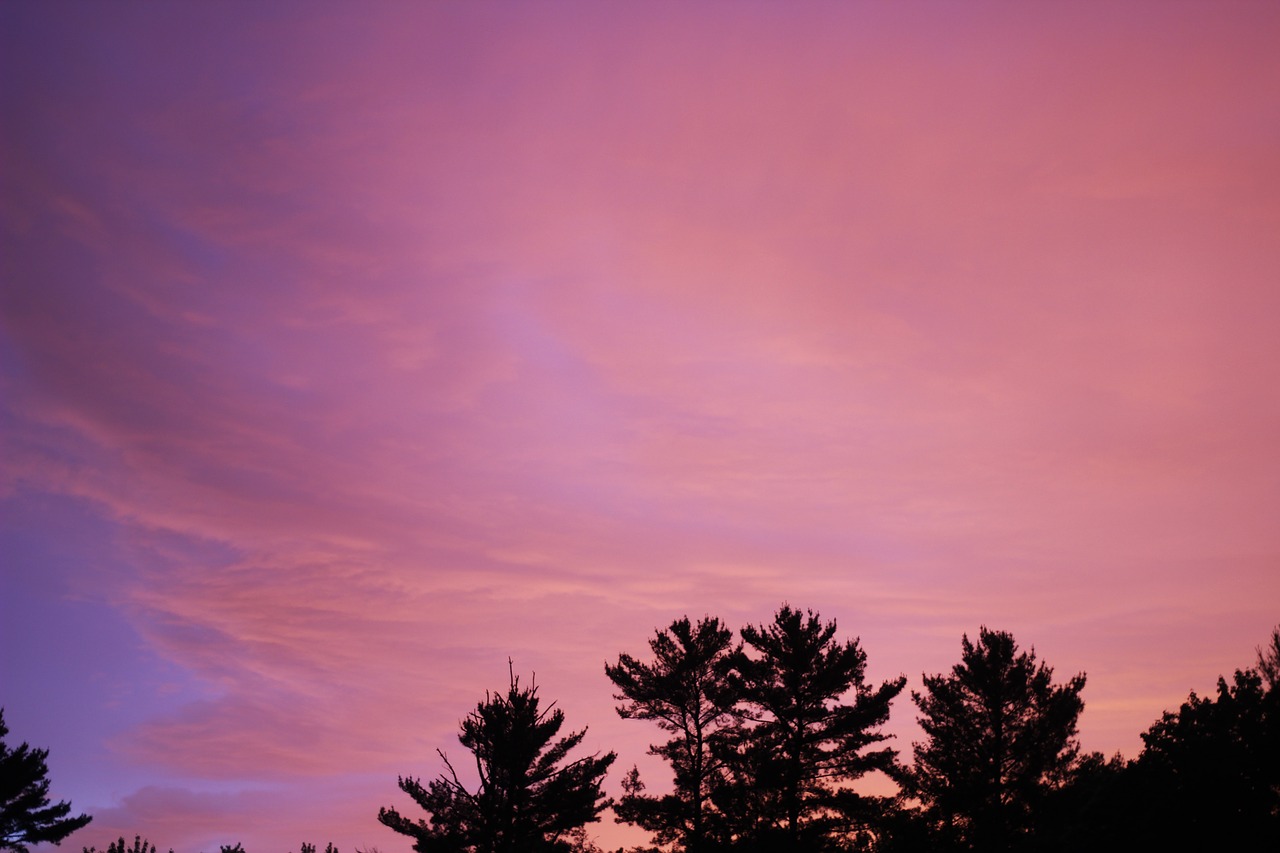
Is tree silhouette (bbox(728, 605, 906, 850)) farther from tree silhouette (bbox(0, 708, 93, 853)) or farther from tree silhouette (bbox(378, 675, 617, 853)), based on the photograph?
tree silhouette (bbox(0, 708, 93, 853))

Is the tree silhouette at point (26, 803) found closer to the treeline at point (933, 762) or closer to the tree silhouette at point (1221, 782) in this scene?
the treeline at point (933, 762)

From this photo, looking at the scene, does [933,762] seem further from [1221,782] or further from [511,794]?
[511,794]

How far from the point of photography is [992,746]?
43531 millimetres

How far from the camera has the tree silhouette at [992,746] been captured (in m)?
42.0

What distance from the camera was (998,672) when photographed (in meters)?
44.4

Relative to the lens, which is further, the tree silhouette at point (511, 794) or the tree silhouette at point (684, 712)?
the tree silhouette at point (684, 712)

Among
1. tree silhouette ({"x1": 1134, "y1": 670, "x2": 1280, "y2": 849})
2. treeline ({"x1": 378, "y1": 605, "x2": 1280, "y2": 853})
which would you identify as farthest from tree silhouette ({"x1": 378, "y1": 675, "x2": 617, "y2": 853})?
tree silhouette ({"x1": 1134, "y1": 670, "x2": 1280, "y2": 849})

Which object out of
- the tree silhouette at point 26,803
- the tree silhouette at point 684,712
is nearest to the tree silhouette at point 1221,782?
the tree silhouette at point 684,712

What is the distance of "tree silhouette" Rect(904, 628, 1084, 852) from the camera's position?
42.0 m

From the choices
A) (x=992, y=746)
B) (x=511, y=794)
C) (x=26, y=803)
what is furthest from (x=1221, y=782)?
(x=26, y=803)

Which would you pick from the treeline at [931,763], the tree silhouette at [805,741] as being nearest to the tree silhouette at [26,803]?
the treeline at [931,763]

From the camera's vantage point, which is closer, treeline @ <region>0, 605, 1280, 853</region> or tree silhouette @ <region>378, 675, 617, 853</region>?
tree silhouette @ <region>378, 675, 617, 853</region>

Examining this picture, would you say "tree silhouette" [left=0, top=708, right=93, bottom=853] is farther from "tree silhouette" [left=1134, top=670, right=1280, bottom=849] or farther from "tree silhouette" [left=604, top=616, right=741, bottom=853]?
"tree silhouette" [left=1134, top=670, right=1280, bottom=849]

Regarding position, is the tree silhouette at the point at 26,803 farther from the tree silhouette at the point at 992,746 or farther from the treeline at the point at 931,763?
the tree silhouette at the point at 992,746
